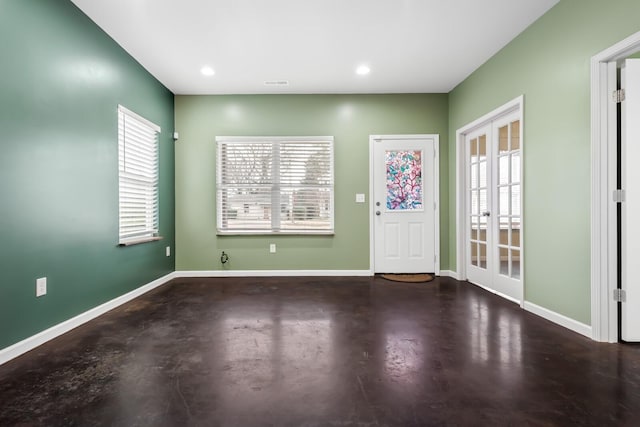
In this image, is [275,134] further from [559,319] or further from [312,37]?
[559,319]

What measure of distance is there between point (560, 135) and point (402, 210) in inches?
90.0

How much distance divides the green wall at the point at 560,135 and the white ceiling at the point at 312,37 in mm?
275

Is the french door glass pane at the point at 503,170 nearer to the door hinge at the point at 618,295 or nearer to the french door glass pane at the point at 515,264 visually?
the french door glass pane at the point at 515,264

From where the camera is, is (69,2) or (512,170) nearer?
(69,2)

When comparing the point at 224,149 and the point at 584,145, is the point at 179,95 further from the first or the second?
the point at 584,145

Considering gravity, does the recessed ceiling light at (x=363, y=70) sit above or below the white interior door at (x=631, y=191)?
above

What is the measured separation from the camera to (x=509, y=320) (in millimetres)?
2826

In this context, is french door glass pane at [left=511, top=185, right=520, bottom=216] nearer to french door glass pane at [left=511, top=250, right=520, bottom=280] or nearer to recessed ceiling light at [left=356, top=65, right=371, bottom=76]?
french door glass pane at [left=511, top=250, right=520, bottom=280]

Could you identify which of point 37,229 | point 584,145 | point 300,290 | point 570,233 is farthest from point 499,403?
point 37,229

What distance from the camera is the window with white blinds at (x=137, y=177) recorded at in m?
3.39

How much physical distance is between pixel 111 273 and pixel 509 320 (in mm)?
3802

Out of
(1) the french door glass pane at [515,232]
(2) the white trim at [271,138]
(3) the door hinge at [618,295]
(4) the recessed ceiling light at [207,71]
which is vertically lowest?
(3) the door hinge at [618,295]

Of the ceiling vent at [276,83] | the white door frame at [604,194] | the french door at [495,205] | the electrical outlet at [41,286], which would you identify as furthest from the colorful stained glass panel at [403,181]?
the electrical outlet at [41,286]

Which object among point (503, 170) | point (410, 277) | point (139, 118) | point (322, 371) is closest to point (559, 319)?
point (503, 170)
